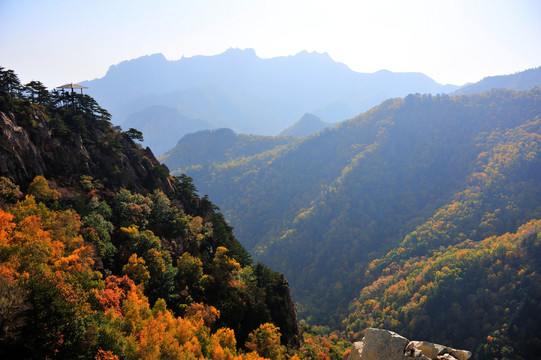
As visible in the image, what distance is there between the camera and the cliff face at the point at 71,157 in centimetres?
4212

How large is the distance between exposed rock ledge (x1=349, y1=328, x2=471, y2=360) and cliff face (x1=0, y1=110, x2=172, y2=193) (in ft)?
156

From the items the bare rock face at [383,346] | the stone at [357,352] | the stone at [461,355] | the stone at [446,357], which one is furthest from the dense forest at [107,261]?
the stone at [461,355]

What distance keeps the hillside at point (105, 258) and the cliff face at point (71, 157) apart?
18cm

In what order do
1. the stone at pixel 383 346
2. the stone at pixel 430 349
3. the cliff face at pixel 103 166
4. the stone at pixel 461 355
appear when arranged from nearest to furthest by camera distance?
the stone at pixel 461 355 → the stone at pixel 430 349 → the stone at pixel 383 346 → the cliff face at pixel 103 166

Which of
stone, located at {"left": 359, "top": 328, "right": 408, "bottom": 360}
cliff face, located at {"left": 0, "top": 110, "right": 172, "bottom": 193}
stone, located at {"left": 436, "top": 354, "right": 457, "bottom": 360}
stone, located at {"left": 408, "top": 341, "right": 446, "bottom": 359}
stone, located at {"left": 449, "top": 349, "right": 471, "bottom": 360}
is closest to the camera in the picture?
stone, located at {"left": 436, "top": 354, "right": 457, "bottom": 360}

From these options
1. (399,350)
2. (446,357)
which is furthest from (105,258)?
(446,357)

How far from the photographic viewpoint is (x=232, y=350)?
1603 inches

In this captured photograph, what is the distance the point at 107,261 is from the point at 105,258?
1.71ft

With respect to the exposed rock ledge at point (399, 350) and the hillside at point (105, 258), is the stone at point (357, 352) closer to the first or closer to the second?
the exposed rock ledge at point (399, 350)

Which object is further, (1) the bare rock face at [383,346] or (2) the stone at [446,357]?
(1) the bare rock face at [383,346]

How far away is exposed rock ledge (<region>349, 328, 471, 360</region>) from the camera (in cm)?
2348

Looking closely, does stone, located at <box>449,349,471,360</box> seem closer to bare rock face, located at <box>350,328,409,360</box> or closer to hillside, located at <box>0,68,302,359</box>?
bare rock face, located at <box>350,328,409,360</box>

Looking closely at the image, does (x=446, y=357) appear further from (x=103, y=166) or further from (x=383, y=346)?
(x=103, y=166)

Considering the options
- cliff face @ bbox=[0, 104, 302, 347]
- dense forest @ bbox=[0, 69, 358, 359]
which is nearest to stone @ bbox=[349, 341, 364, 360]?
dense forest @ bbox=[0, 69, 358, 359]
